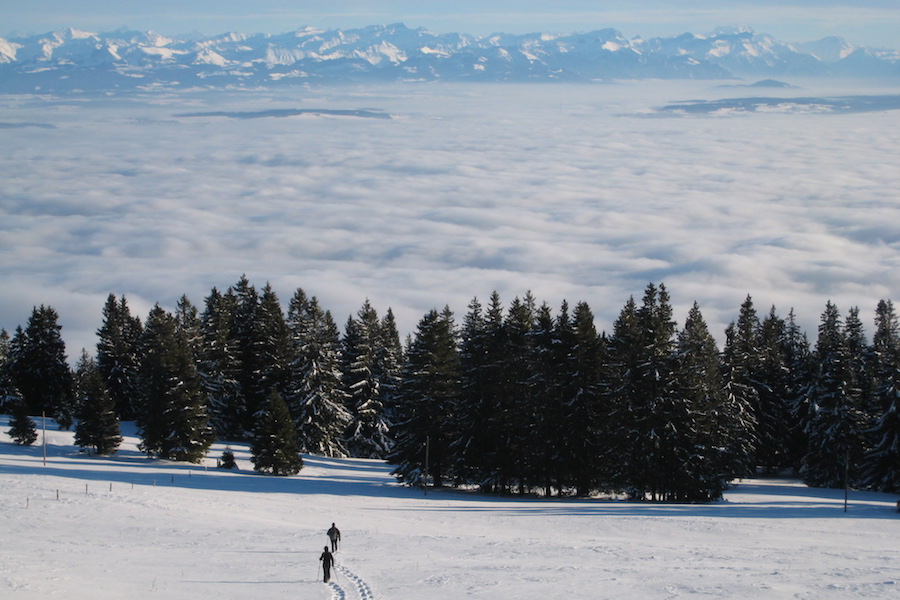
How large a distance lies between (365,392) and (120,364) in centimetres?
1861

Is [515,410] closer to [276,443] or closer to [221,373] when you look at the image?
[276,443]

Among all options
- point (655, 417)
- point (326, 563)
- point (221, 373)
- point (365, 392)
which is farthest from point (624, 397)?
point (221, 373)

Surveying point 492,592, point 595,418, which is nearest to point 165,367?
point 595,418

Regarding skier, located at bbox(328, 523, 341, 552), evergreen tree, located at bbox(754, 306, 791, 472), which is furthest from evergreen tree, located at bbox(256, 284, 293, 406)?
skier, located at bbox(328, 523, 341, 552)

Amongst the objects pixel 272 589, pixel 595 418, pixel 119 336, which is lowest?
pixel 272 589

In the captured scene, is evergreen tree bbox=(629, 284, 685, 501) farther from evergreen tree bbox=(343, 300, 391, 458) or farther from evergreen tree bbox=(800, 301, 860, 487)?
evergreen tree bbox=(343, 300, 391, 458)

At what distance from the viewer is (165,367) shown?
52906 mm

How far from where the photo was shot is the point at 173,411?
5212cm

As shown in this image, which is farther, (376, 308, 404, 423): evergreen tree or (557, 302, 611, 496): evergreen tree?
(376, 308, 404, 423): evergreen tree

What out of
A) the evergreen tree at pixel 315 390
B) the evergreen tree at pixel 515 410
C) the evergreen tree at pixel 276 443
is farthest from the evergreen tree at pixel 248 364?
the evergreen tree at pixel 515 410

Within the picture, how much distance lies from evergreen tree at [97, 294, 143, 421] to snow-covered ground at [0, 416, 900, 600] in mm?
19703

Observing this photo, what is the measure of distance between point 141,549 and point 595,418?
933 inches

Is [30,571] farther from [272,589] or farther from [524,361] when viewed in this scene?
[524,361]

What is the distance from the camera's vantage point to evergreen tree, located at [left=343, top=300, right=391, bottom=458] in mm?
64188
